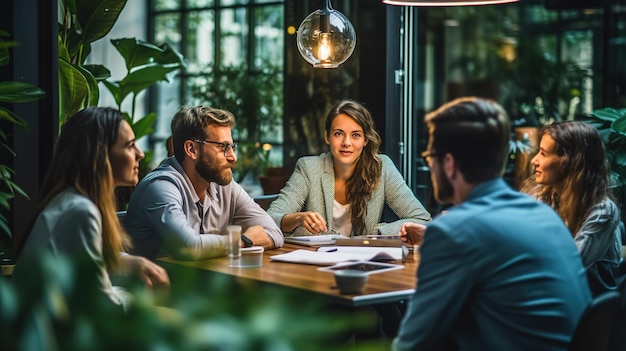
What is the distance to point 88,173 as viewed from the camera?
2654mm

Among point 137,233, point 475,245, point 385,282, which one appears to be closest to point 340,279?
point 385,282

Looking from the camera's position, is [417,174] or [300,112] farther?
[300,112]

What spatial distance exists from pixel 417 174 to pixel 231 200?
2.42m

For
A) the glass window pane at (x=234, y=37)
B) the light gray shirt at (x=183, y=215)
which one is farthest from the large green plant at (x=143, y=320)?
the glass window pane at (x=234, y=37)

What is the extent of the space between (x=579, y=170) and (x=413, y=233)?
678 millimetres

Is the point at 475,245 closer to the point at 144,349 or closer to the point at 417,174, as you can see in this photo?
the point at 144,349

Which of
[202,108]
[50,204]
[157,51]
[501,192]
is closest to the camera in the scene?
[501,192]

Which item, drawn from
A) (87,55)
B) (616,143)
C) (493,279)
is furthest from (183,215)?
(616,143)

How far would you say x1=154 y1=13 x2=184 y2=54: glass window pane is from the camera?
9852 mm

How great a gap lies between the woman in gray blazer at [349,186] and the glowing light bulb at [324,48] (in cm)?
41

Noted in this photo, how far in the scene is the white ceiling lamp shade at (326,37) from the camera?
4.08 m

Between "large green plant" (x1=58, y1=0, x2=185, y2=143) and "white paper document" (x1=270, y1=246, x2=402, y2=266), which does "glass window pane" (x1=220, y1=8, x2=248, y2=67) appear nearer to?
"large green plant" (x1=58, y1=0, x2=185, y2=143)

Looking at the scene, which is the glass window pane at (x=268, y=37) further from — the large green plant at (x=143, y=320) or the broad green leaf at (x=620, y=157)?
the large green plant at (x=143, y=320)

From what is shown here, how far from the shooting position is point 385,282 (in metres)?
2.82
